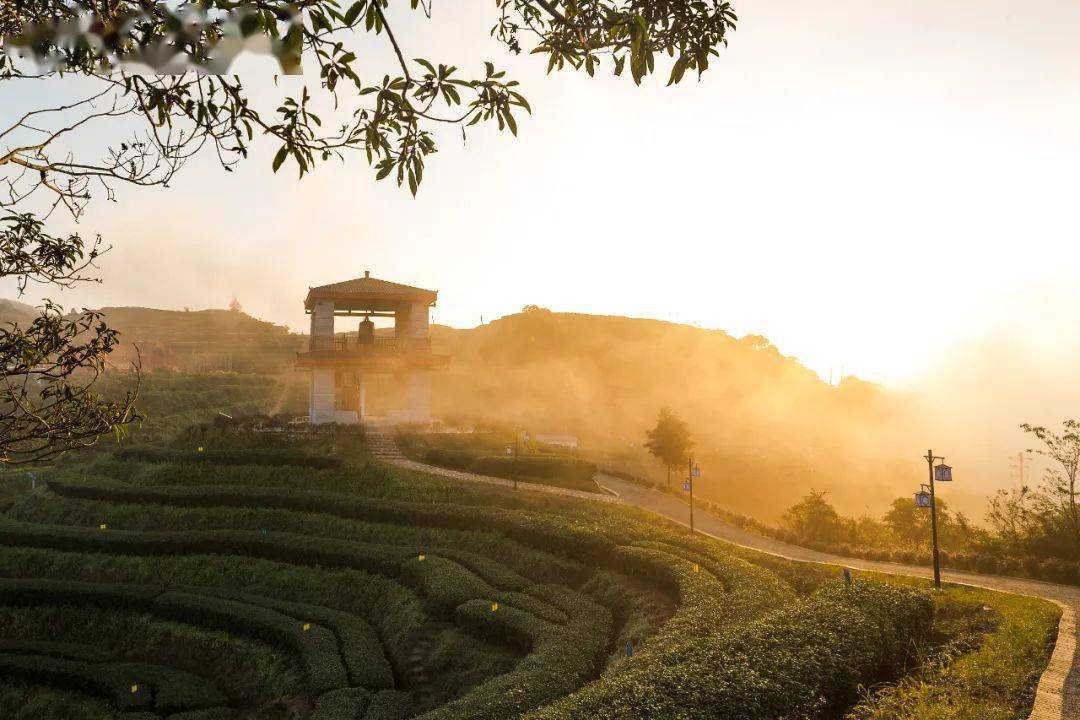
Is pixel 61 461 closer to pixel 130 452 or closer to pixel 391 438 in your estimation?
pixel 130 452

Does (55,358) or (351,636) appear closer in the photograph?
(55,358)

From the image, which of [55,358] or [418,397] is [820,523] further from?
[55,358]

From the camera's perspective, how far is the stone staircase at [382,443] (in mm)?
33922

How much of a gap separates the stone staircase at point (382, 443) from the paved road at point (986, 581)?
12716mm

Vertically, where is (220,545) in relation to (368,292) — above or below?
below

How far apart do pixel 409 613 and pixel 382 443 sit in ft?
60.6

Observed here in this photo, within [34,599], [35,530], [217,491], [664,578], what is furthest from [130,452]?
[664,578]

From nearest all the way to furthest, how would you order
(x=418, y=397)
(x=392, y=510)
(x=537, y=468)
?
(x=392, y=510) → (x=537, y=468) → (x=418, y=397)

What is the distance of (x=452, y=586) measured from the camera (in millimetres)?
18641

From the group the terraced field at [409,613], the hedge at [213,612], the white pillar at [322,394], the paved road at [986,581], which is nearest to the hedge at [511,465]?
the paved road at [986,581]

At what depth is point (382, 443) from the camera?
35.8m

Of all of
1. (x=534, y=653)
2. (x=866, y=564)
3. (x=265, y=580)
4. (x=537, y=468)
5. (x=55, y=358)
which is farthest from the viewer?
(x=537, y=468)

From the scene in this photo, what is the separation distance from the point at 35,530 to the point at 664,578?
1080 inches

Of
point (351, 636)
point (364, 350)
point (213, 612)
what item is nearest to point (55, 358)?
point (351, 636)
